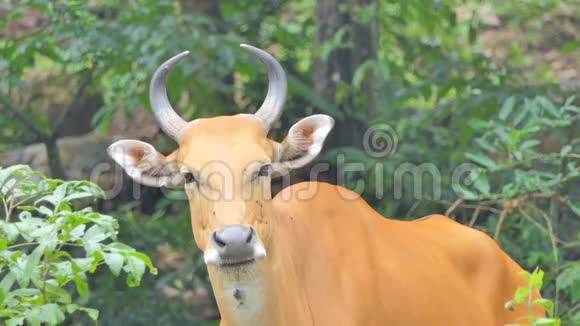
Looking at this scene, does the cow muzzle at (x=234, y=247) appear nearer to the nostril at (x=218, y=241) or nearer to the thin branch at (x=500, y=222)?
the nostril at (x=218, y=241)

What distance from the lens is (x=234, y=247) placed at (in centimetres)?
421

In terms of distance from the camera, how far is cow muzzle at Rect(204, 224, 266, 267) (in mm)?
4207

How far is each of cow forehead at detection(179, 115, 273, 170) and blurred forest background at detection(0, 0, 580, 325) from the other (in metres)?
2.26

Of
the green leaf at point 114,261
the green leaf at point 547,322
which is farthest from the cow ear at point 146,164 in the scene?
the green leaf at point 547,322

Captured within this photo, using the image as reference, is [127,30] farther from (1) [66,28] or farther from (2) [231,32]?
(2) [231,32]

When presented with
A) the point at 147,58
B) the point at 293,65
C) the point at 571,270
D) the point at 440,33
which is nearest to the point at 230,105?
the point at 293,65

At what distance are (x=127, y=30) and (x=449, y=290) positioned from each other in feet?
12.3

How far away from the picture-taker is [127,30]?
25.7 ft

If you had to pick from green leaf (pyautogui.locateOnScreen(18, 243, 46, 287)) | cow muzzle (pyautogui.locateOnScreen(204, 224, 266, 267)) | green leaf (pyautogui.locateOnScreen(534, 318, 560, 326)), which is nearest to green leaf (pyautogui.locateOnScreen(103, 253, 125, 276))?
green leaf (pyautogui.locateOnScreen(18, 243, 46, 287))

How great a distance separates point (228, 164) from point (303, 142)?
1.85ft

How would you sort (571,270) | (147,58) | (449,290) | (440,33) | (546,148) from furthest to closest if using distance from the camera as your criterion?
1. (440,33)
2. (546,148)
3. (147,58)
4. (571,270)
5. (449,290)

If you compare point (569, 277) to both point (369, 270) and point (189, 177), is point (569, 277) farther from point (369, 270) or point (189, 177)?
point (189, 177)

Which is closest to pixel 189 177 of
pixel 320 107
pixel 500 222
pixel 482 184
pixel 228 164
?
pixel 228 164

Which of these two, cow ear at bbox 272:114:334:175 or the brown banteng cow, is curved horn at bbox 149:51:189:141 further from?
cow ear at bbox 272:114:334:175
